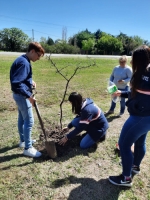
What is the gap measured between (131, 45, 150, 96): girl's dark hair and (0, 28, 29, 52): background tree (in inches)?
1733

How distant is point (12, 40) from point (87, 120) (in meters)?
45.1

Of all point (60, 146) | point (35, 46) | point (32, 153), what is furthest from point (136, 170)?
point (35, 46)

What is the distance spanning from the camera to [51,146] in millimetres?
2945

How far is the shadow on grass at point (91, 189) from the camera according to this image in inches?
94.0

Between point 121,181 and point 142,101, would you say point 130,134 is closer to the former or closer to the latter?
point 142,101

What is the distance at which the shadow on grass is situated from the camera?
2387mm

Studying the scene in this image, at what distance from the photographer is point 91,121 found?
10.6 ft

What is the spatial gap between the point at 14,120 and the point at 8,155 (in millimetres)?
1413

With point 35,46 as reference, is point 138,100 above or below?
below

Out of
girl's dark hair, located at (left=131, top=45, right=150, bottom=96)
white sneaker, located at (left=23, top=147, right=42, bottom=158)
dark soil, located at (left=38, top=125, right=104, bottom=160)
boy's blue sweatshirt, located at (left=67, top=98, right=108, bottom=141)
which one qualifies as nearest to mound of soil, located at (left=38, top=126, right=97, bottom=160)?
dark soil, located at (left=38, top=125, right=104, bottom=160)

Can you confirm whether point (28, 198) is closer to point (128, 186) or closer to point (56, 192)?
point (56, 192)

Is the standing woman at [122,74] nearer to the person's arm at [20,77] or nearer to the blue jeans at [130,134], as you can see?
the blue jeans at [130,134]

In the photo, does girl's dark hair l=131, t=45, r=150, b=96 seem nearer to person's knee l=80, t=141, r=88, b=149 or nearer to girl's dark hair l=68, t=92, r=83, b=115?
girl's dark hair l=68, t=92, r=83, b=115

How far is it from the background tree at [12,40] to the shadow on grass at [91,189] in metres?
43.6
